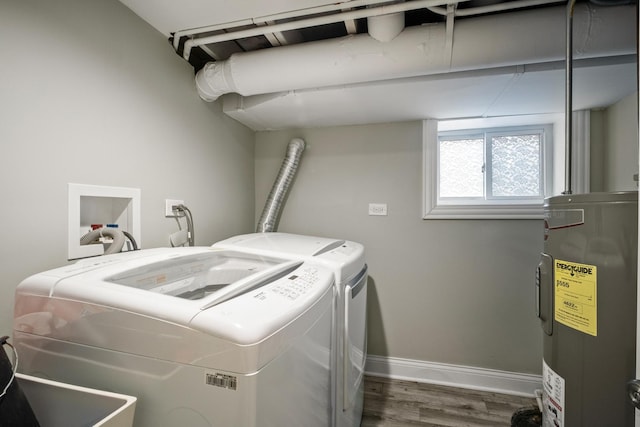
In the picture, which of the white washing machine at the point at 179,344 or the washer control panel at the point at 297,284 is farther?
the washer control panel at the point at 297,284

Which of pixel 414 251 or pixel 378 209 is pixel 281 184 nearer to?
pixel 378 209

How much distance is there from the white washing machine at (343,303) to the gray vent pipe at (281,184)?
50 centimetres

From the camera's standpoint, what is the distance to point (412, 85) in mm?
1449

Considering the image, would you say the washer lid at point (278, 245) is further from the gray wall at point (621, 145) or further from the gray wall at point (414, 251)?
the gray wall at point (621, 145)

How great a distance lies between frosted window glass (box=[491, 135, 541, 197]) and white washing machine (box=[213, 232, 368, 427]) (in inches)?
53.1

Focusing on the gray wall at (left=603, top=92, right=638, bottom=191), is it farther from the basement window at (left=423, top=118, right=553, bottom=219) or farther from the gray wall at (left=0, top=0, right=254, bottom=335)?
the gray wall at (left=0, top=0, right=254, bottom=335)

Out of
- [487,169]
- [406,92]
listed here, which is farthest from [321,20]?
[487,169]

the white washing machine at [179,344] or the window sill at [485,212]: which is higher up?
the window sill at [485,212]

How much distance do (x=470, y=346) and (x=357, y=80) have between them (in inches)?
74.2

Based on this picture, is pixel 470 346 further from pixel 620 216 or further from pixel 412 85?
pixel 412 85

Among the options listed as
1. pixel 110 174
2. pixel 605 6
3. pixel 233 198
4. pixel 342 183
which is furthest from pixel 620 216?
pixel 233 198

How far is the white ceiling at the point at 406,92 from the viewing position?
1.15m

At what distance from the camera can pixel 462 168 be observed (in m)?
2.14

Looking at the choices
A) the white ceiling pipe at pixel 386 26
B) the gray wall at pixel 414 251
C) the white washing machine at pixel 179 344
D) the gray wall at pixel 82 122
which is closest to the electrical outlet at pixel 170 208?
the gray wall at pixel 82 122
